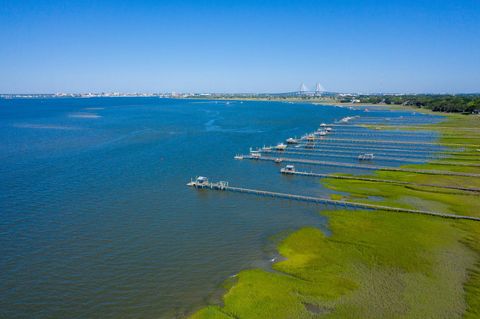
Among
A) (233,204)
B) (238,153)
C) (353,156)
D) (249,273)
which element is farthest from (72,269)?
Result: (353,156)

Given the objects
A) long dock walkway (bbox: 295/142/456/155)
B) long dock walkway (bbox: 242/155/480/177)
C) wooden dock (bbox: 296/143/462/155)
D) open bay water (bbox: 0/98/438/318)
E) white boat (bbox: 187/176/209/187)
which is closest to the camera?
open bay water (bbox: 0/98/438/318)

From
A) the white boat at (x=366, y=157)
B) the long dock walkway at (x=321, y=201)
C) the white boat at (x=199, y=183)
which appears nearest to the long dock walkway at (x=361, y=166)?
the white boat at (x=366, y=157)

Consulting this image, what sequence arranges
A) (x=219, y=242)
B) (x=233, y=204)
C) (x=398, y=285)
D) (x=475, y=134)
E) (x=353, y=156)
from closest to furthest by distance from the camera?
(x=398, y=285) < (x=219, y=242) < (x=233, y=204) < (x=353, y=156) < (x=475, y=134)

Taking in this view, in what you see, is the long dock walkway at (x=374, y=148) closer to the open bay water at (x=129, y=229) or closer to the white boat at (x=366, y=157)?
the white boat at (x=366, y=157)

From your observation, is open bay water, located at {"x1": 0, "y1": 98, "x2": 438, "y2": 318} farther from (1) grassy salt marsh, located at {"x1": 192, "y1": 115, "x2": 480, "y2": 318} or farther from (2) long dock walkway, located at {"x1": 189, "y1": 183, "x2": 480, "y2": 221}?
(1) grassy salt marsh, located at {"x1": 192, "y1": 115, "x2": 480, "y2": 318}

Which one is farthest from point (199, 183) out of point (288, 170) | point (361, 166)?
point (361, 166)

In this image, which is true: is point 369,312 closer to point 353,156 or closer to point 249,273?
point 249,273

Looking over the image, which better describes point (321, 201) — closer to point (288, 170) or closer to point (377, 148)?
point (288, 170)

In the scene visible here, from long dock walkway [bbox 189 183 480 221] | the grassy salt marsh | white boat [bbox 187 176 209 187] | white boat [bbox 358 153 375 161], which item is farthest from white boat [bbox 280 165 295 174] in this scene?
the grassy salt marsh

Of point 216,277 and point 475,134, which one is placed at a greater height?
point 475,134
